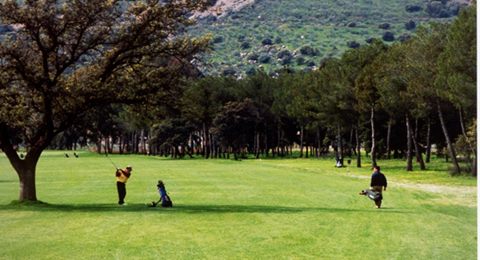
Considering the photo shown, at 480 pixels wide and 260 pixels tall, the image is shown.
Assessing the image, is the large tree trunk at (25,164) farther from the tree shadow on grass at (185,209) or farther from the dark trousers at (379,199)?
the dark trousers at (379,199)

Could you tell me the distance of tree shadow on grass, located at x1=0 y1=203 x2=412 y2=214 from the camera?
26.5m

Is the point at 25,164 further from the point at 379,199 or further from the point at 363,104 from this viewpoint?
the point at 363,104

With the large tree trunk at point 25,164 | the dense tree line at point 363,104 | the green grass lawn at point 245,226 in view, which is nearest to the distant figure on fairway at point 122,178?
the green grass lawn at point 245,226

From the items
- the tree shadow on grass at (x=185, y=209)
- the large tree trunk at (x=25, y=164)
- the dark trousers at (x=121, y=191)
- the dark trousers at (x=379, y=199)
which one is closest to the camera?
the tree shadow on grass at (x=185, y=209)

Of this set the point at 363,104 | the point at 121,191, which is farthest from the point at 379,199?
the point at 363,104

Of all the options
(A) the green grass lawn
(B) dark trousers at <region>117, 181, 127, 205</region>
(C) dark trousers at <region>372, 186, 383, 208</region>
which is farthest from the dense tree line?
(C) dark trousers at <region>372, 186, 383, 208</region>

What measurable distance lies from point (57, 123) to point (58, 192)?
22.7 ft

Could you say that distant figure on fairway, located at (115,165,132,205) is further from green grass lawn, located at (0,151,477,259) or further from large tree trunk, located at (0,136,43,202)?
large tree trunk, located at (0,136,43,202)

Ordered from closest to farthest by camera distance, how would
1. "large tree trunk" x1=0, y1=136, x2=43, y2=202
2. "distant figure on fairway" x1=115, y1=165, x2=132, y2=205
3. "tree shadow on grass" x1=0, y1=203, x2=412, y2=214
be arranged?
"tree shadow on grass" x1=0, y1=203, x2=412, y2=214, "distant figure on fairway" x1=115, y1=165, x2=132, y2=205, "large tree trunk" x1=0, y1=136, x2=43, y2=202

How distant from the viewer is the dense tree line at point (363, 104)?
143 ft

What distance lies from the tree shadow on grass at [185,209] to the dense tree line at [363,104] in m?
5.22

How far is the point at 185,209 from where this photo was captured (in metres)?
27.6

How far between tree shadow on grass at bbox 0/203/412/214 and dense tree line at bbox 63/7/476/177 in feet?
17.1

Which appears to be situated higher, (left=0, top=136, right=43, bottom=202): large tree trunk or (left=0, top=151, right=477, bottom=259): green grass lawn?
(left=0, top=136, right=43, bottom=202): large tree trunk
